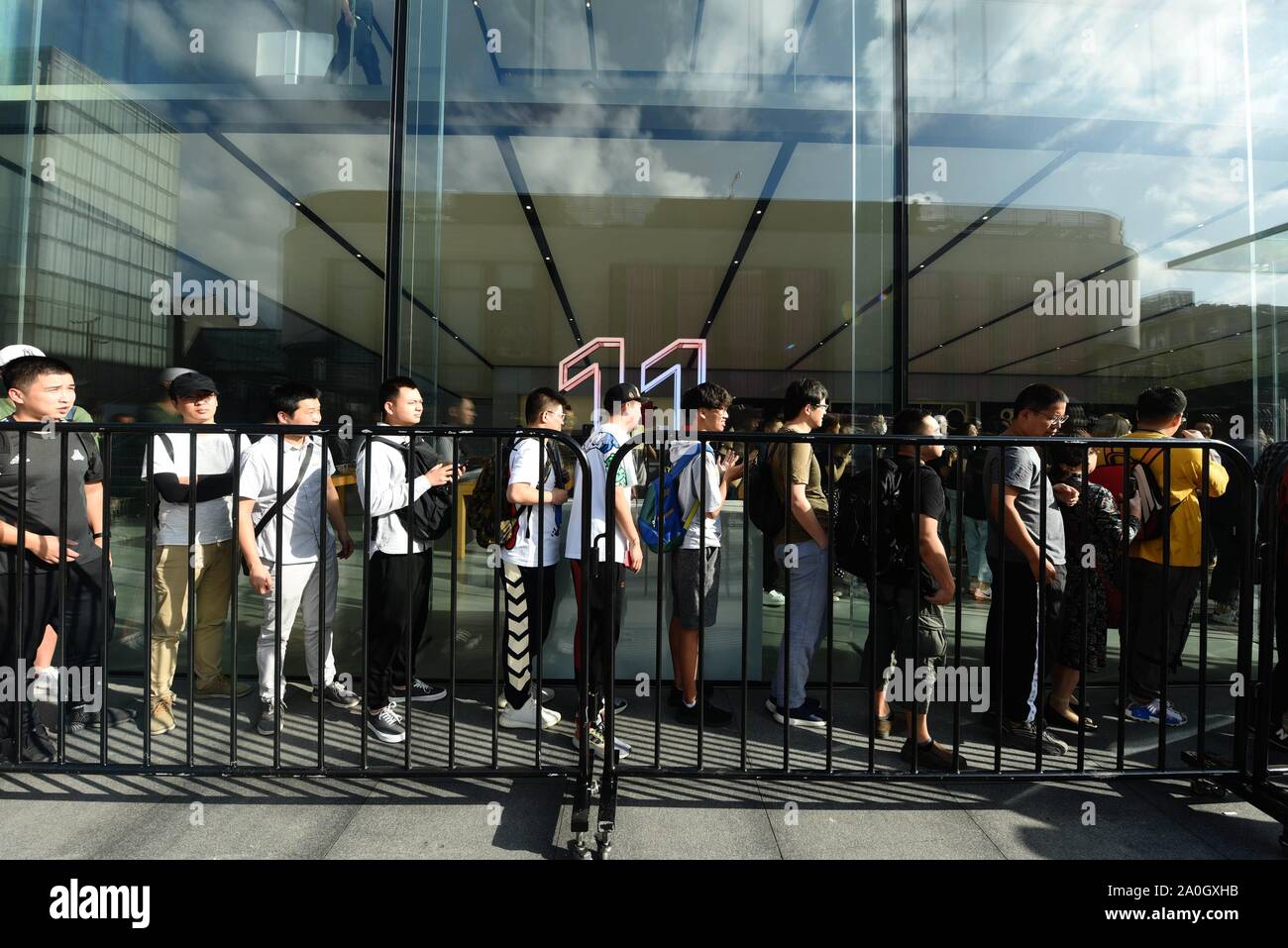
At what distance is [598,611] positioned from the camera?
3.18 metres

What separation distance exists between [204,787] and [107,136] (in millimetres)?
4913

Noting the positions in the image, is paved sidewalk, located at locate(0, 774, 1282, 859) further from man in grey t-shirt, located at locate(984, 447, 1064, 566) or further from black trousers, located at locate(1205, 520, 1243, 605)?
black trousers, located at locate(1205, 520, 1243, 605)

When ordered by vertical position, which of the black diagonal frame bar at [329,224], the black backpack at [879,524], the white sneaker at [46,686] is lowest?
the white sneaker at [46,686]

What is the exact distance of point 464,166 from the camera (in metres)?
5.12

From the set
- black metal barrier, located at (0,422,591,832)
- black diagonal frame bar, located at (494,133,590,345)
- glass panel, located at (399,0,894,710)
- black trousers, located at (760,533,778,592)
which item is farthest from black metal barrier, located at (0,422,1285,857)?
black diagonal frame bar, located at (494,133,590,345)

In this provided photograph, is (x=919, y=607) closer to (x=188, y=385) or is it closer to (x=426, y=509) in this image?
(x=426, y=509)

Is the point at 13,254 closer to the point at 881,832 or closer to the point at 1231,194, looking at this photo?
the point at 881,832

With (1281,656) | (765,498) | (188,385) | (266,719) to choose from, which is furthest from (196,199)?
(1281,656)

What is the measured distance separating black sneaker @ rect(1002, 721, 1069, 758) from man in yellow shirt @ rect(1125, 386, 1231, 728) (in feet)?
2.14

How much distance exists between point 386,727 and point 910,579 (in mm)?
2620

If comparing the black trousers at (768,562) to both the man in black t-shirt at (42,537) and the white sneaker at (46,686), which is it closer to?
the man in black t-shirt at (42,537)

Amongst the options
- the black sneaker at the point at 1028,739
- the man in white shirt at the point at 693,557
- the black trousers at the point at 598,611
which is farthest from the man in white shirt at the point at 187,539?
the black sneaker at the point at 1028,739

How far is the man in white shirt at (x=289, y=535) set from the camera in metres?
3.24

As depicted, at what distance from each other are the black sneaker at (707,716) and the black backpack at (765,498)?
1015mm
